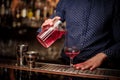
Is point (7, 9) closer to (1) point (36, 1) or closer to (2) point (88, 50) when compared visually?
(1) point (36, 1)

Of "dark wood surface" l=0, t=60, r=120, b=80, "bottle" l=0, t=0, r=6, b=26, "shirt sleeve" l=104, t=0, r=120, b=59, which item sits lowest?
"dark wood surface" l=0, t=60, r=120, b=80

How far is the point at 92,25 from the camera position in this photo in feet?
8.98

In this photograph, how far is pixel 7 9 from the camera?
20.8 ft

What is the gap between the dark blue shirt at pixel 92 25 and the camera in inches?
107

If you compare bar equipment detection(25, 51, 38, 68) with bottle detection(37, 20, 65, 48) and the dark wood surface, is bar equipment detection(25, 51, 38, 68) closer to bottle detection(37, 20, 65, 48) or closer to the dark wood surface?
the dark wood surface

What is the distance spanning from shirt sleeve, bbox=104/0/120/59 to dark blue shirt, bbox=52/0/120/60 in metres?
0.01

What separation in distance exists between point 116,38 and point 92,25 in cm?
28

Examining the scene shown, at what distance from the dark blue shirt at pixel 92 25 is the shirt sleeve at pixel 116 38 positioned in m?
0.01

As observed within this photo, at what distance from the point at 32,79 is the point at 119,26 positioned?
3.34 ft

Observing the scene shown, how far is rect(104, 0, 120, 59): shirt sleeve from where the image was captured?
244 cm

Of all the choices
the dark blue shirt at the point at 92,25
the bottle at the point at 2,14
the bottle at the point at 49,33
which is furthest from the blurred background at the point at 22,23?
the bottle at the point at 49,33

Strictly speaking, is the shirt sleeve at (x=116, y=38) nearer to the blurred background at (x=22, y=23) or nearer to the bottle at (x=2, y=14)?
the blurred background at (x=22, y=23)

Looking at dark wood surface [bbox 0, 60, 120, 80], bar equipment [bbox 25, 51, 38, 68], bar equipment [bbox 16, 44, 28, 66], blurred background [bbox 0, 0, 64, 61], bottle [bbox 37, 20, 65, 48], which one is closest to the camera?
dark wood surface [bbox 0, 60, 120, 80]

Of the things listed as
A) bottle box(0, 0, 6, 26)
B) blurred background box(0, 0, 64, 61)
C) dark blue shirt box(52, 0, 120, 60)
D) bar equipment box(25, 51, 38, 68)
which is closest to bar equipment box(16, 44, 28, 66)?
bar equipment box(25, 51, 38, 68)
